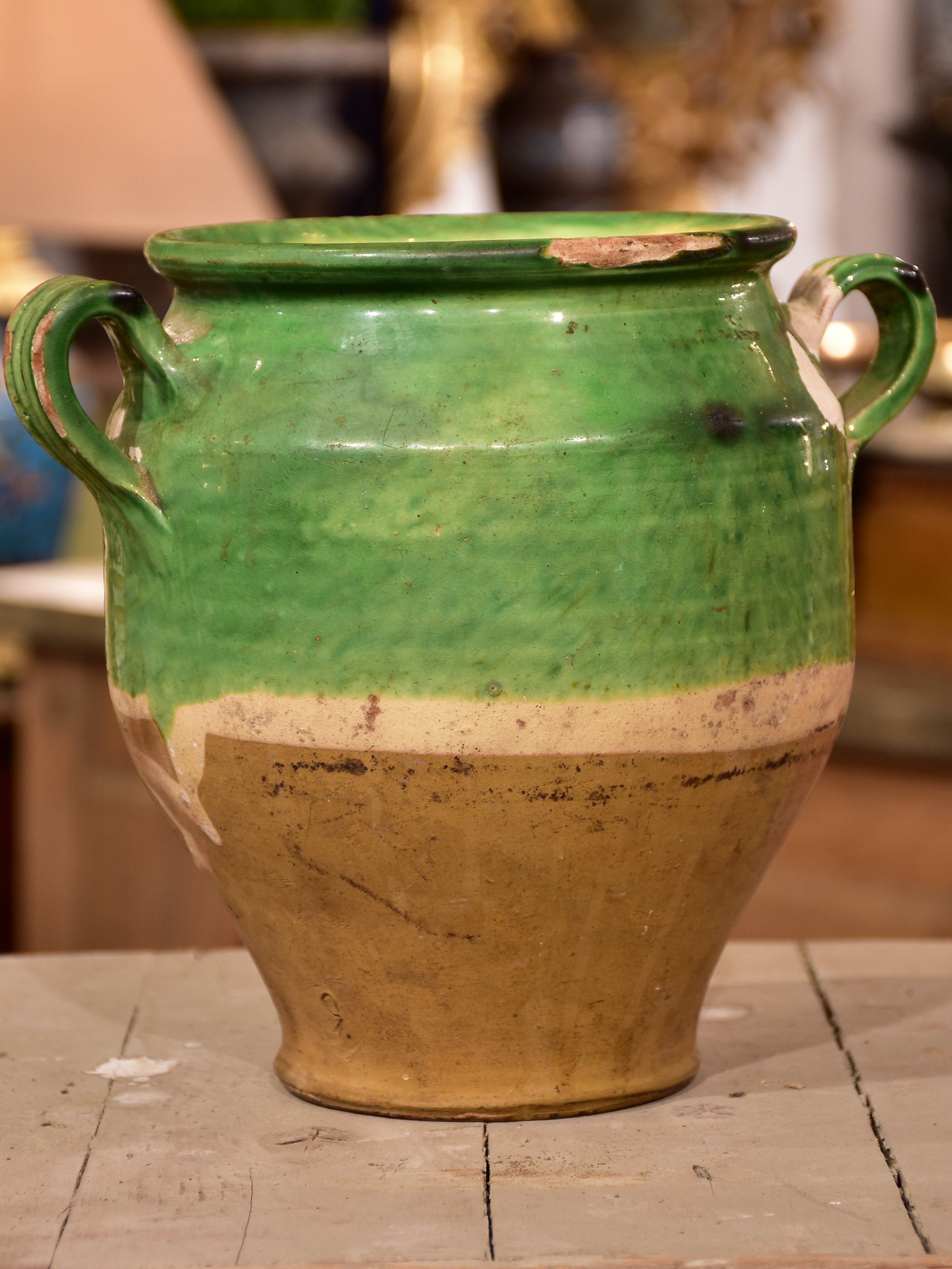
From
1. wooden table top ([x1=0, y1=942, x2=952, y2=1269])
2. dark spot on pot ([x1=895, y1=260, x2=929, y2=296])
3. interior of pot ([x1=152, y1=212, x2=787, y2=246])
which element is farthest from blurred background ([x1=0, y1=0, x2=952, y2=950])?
dark spot on pot ([x1=895, y1=260, x2=929, y2=296])

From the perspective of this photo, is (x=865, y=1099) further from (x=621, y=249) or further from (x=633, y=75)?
(x=633, y=75)

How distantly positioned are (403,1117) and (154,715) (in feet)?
0.73

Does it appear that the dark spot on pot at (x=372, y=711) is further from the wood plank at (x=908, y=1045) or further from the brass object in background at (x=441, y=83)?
the brass object in background at (x=441, y=83)

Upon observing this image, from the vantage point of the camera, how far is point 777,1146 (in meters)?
0.83

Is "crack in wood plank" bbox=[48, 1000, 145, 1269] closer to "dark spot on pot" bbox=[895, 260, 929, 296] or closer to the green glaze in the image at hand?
the green glaze

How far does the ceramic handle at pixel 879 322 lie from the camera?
898 mm

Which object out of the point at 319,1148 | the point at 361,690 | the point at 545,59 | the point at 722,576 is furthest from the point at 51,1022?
the point at 545,59

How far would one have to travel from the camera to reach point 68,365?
0.80m

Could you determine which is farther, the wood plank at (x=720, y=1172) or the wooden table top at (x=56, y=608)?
the wooden table top at (x=56, y=608)

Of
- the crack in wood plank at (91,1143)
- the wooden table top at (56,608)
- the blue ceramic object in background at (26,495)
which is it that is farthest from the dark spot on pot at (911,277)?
the blue ceramic object in background at (26,495)

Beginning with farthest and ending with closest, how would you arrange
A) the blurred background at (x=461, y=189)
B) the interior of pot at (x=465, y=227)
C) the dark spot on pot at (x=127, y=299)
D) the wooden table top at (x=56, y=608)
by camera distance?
the wooden table top at (x=56, y=608)
the blurred background at (x=461, y=189)
the interior of pot at (x=465, y=227)
the dark spot on pot at (x=127, y=299)

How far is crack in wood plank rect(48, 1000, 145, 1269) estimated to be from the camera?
29.3 inches

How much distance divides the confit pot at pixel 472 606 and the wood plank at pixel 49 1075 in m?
0.13

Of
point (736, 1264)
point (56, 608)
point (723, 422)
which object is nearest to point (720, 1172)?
point (736, 1264)
